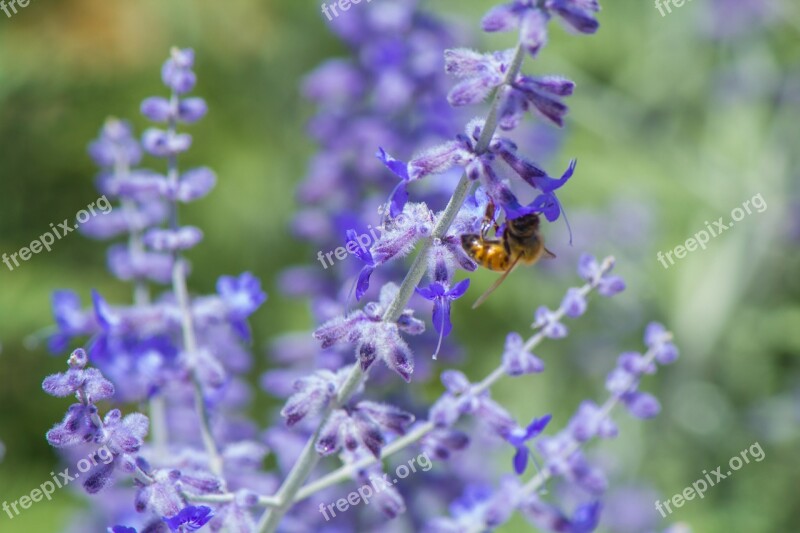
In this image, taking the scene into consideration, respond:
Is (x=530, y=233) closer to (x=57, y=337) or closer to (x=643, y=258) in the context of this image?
(x=57, y=337)

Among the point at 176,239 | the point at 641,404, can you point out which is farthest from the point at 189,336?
the point at 641,404

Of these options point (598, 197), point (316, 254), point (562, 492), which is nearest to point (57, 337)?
point (316, 254)

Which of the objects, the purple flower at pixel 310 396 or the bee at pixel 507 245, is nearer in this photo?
the purple flower at pixel 310 396

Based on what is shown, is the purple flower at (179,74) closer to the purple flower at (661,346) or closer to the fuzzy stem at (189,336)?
the fuzzy stem at (189,336)

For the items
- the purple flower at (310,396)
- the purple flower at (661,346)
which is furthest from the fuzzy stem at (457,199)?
the purple flower at (661,346)

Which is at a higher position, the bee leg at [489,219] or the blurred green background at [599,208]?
the blurred green background at [599,208]
